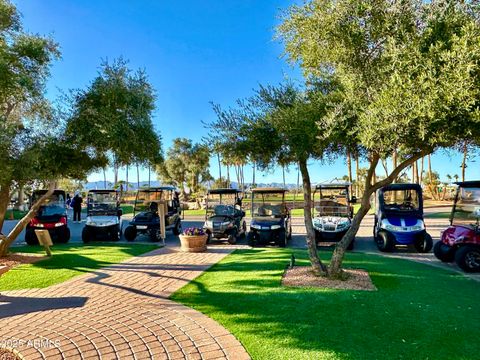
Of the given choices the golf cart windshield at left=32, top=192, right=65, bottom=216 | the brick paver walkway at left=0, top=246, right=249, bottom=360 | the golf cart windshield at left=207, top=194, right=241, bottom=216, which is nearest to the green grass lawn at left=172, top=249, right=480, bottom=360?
the brick paver walkway at left=0, top=246, right=249, bottom=360

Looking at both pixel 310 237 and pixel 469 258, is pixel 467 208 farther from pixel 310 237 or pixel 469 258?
pixel 310 237

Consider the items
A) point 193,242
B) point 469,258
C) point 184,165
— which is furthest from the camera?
point 184,165

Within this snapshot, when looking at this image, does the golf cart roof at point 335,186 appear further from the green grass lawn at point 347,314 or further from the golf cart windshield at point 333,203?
the green grass lawn at point 347,314

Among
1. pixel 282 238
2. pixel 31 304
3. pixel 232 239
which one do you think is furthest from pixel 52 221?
pixel 282 238

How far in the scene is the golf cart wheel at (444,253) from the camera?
8336mm

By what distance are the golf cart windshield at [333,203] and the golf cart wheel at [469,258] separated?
4063mm

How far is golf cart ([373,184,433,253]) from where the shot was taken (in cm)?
1021

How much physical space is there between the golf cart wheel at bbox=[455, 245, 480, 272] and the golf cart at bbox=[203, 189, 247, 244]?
6.52 m

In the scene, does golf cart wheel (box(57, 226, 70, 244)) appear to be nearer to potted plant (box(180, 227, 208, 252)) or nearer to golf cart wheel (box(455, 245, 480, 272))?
potted plant (box(180, 227, 208, 252))

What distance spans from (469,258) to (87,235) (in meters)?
11.6

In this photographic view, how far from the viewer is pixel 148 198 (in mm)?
14047

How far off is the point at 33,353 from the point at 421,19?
6.46 metres

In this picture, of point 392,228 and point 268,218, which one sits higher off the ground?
point 268,218

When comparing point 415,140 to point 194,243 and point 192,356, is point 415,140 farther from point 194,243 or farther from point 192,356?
point 194,243
